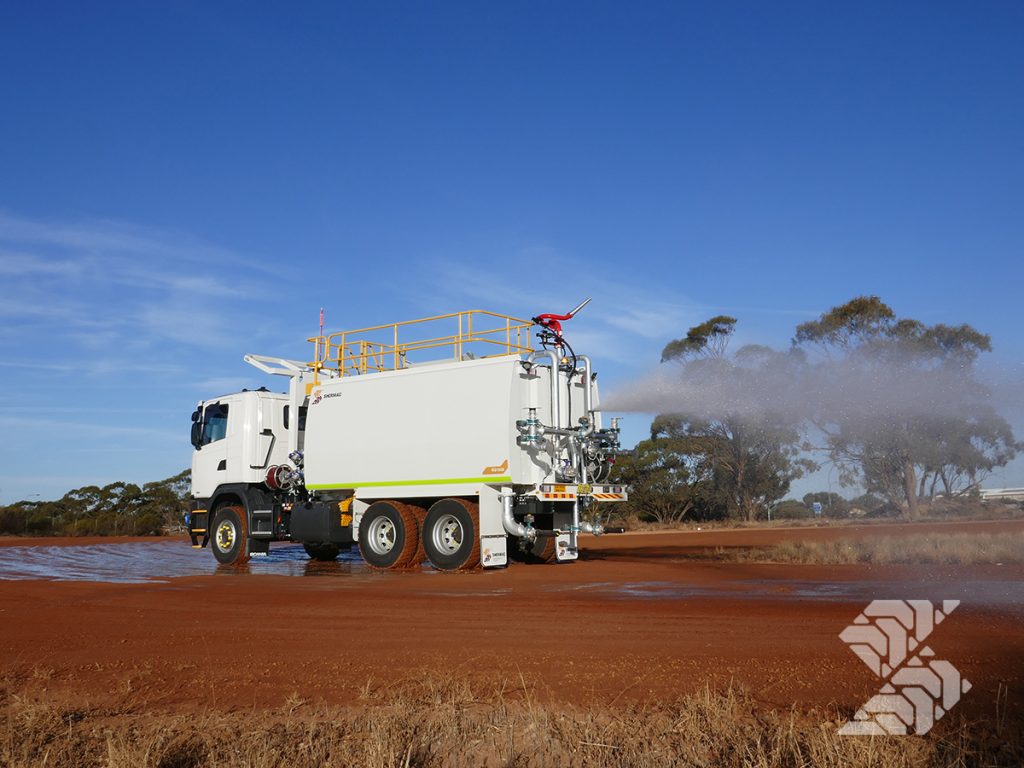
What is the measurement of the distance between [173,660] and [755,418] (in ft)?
147

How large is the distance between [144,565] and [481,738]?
700 inches

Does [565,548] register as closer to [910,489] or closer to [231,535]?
[231,535]

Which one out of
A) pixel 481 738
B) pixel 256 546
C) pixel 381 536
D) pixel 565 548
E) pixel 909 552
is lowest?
pixel 481 738

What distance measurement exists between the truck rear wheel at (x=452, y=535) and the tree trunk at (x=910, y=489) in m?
36.6

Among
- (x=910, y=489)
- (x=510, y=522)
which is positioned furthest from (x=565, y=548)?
(x=910, y=489)

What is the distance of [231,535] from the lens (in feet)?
66.9

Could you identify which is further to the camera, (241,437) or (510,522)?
(241,437)

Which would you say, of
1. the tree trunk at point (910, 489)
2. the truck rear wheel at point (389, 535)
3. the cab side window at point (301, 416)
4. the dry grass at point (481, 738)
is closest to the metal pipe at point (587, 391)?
the truck rear wheel at point (389, 535)

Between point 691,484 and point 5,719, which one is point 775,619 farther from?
point 691,484

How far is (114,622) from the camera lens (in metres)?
10.1

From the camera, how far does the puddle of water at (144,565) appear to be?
1742 centimetres

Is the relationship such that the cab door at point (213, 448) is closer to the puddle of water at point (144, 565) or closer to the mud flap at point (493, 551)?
the puddle of water at point (144, 565)

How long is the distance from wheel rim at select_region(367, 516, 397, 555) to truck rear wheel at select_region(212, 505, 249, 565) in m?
3.74

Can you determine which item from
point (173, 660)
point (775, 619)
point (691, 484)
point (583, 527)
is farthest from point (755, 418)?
point (173, 660)
